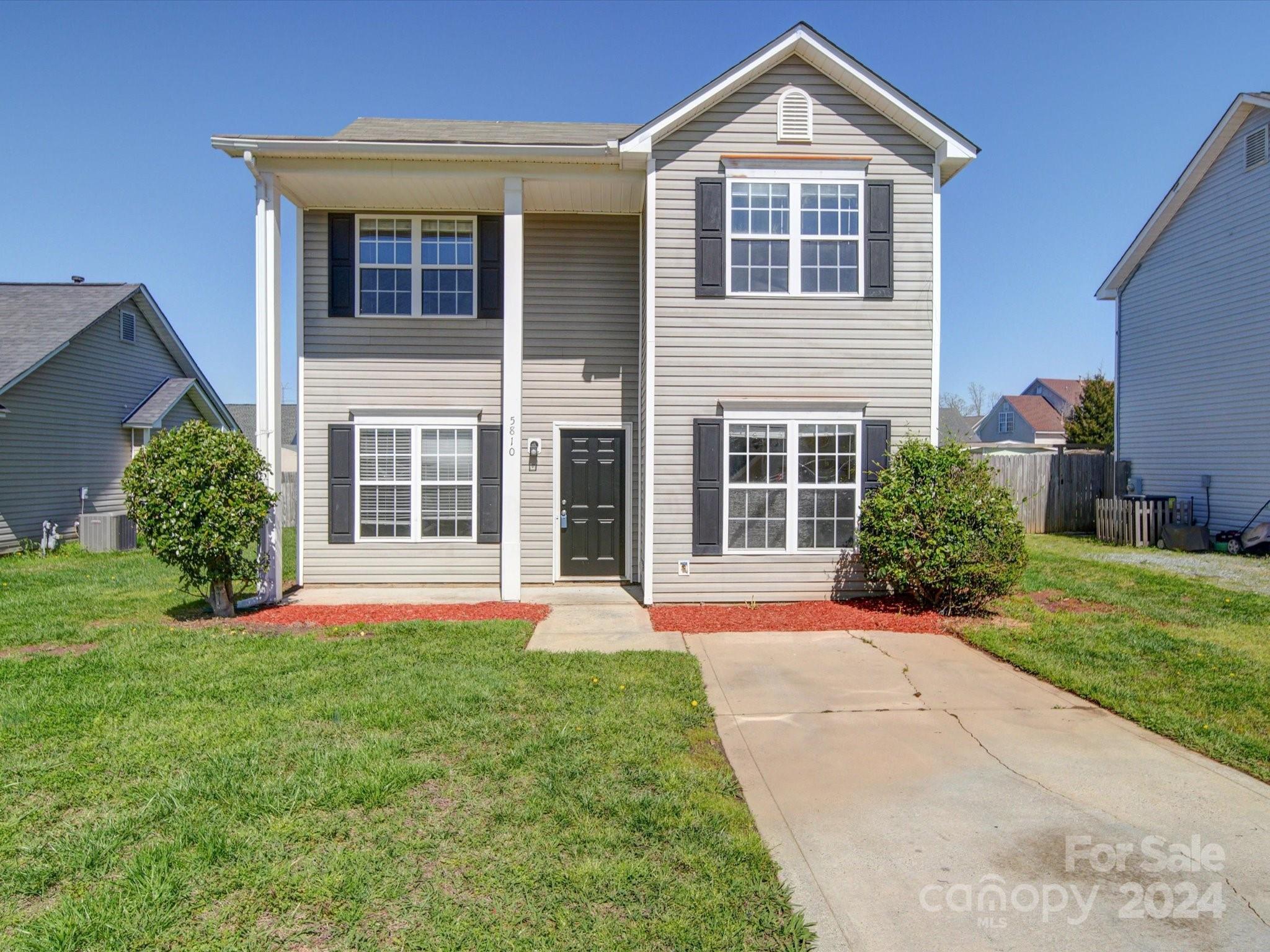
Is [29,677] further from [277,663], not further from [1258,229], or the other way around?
[1258,229]

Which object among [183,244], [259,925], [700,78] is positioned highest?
[183,244]

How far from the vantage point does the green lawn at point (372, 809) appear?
262 centimetres

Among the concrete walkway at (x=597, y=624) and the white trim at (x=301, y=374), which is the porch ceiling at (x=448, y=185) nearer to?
the white trim at (x=301, y=374)

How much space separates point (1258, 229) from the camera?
1278cm

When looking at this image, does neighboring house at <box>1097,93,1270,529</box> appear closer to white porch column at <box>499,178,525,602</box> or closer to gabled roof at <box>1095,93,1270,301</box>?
gabled roof at <box>1095,93,1270,301</box>

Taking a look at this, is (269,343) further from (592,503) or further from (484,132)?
(592,503)

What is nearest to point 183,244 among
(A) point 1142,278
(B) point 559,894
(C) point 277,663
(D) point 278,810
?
(C) point 277,663

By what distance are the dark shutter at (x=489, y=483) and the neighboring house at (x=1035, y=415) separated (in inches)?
1412

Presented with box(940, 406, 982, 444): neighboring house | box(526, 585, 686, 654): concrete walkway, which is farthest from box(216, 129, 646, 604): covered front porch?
box(940, 406, 982, 444): neighboring house

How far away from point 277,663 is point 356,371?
4891mm

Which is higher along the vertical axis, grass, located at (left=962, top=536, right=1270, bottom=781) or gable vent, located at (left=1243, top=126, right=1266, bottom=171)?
gable vent, located at (left=1243, top=126, right=1266, bottom=171)

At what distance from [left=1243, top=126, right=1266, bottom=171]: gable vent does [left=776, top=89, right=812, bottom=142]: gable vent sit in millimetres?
10022

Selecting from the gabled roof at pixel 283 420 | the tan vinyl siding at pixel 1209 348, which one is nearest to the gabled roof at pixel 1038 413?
the tan vinyl siding at pixel 1209 348

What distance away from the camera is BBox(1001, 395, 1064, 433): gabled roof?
131ft
